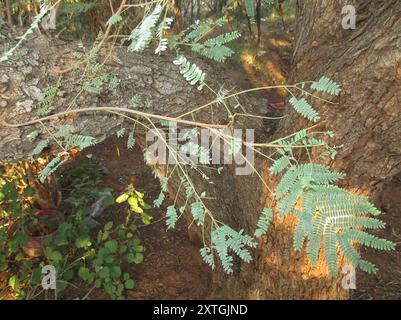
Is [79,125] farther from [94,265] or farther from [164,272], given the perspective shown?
[164,272]

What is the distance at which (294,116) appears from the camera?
1763 mm

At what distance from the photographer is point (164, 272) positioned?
2.82 m

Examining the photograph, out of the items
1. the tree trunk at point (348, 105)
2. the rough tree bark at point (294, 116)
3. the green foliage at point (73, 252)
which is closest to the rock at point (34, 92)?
the rough tree bark at point (294, 116)

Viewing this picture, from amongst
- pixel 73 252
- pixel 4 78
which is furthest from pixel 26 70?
pixel 73 252

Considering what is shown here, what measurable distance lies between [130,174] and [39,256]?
1.23 metres

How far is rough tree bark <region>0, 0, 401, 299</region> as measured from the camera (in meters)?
1.46

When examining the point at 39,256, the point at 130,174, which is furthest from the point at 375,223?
the point at 130,174

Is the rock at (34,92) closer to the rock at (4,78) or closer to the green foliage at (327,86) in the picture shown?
the rock at (4,78)

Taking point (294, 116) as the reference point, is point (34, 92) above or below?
above

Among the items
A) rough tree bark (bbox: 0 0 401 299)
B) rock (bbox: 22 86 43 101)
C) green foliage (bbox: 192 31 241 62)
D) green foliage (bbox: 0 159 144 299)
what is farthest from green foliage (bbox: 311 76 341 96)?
green foliage (bbox: 0 159 144 299)

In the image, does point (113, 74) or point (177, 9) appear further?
point (177, 9)

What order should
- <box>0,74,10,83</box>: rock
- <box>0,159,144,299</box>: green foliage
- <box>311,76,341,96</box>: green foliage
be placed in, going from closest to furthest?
<box>311,76,341,96</box>: green foliage < <box>0,74,10,83</box>: rock < <box>0,159,144,299</box>: green foliage

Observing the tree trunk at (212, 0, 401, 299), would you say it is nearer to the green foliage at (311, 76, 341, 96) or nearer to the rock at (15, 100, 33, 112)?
the green foliage at (311, 76, 341, 96)

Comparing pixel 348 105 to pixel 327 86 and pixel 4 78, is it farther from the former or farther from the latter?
pixel 4 78
